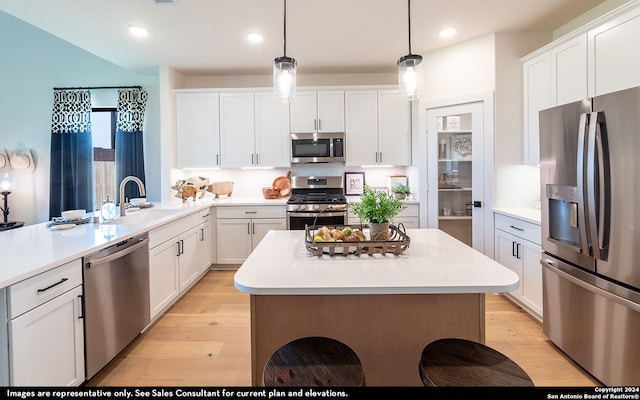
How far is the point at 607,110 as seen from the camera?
177cm

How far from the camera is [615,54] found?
2.07 m

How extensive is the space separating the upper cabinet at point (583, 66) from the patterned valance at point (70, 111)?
5.48m

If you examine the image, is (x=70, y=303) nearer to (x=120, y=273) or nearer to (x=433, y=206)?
(x=120, y=273)

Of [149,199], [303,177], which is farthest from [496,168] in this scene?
[149,199]

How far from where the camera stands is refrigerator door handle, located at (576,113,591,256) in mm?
1870

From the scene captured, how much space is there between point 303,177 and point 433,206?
1.76 metres

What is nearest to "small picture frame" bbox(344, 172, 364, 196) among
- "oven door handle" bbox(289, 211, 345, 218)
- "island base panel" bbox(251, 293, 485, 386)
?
"oven door handle" bbox(289, 211, 345, 218)

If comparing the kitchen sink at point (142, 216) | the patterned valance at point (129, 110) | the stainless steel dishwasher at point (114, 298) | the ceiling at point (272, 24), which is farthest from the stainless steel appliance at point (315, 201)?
the patterned valance at point (129, 110)

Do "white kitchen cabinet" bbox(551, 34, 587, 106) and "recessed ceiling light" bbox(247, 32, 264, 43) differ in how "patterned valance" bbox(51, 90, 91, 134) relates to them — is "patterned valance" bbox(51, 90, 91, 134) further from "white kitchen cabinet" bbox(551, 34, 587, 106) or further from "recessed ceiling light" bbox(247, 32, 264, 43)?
"white kitchen cabinet" bbox(551, 34, 587, 106)

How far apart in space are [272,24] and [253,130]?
5.00 feet

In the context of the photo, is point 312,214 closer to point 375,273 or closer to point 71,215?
point 71,215

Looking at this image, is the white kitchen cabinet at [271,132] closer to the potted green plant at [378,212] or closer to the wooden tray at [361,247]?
the potted green plant at [378,212]

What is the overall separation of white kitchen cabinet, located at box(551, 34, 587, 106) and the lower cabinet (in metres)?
3.49

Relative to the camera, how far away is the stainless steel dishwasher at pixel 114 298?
1.83m
